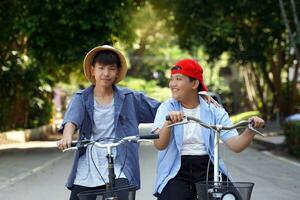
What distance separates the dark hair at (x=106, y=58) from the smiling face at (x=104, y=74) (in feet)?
0.07

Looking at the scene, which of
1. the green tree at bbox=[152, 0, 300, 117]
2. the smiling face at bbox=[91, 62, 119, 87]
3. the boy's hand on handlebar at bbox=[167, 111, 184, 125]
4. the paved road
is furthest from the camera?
the green tree at bbox=[152, 0, 300, 117]

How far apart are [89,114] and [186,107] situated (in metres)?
0.68

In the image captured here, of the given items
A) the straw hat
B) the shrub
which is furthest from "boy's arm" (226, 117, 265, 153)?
the shrub

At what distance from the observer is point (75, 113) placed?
14.9ft

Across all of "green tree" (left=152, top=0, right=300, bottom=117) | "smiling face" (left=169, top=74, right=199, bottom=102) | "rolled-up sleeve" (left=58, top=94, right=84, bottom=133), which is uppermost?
"green tree" (left=152, top=0, right=300, bottom=117)

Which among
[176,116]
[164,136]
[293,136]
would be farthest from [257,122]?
[293,136]

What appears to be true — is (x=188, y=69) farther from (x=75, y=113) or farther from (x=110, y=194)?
(x=110, y=194)

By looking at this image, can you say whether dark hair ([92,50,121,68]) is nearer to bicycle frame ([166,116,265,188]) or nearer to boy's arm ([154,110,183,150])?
boy's arm ([154,110,183,150])

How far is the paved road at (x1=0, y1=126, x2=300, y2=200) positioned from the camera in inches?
387

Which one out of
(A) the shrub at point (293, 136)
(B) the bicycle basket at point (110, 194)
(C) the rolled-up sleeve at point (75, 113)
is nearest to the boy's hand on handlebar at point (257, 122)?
(B) the bicycle basket at point (110, 194)

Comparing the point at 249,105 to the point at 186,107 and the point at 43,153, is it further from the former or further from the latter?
the point at 186,107

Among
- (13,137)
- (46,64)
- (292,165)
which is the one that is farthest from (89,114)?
(13,137)

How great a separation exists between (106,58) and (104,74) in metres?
0.11

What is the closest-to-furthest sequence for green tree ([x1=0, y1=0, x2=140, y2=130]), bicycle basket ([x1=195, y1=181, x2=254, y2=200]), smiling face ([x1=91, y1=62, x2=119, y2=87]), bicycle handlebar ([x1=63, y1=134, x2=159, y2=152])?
bicycle basket ([x1=195, y1=181, x2=254, y2=200]), bicycle handlebar ([x1=63, y1=134, x2=159, y2=152]), smiling face ([x1=91, y1=62, x2=119, y2=87]), green tree ([x1=0, y1=0, x2=140, y2=130])
